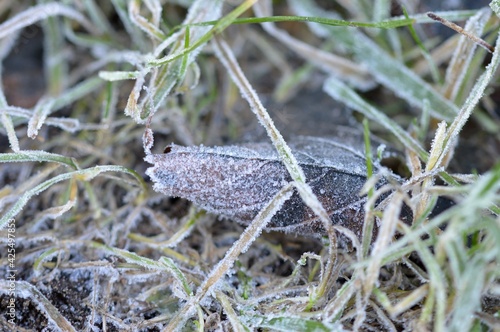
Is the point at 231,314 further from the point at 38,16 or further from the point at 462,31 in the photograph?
the point at 38,16

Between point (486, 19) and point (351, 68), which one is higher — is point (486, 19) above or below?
below

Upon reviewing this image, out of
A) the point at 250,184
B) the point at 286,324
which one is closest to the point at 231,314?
the point at 286,324

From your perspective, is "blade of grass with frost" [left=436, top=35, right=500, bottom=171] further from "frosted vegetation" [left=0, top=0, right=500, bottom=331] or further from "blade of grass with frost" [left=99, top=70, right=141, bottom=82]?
"blade of grass with frost" [left=99, top=70, right=141, bottom=82]

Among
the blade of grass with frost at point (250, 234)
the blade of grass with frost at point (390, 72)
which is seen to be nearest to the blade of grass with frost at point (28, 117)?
the blade of grass with frost at point (250, 234)

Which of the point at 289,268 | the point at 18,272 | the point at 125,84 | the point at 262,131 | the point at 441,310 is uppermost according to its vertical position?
the point at 125,84

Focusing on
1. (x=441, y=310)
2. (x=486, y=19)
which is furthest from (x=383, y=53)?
(x=441, y=310)

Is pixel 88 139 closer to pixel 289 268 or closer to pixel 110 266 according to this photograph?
pixel 110 266

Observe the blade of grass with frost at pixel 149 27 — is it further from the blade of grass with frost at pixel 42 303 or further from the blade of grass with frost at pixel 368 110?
the blade of grass with frost at pixel 42 303

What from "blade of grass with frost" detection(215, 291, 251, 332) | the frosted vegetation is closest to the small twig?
the frosted vegetation
